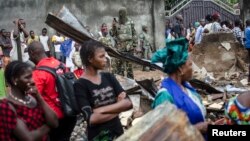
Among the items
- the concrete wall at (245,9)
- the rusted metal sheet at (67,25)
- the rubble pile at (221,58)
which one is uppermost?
the concrete wall at (245,9)

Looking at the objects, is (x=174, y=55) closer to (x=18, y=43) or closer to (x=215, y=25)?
(x=18, y=43)

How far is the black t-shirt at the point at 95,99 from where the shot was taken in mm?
4688

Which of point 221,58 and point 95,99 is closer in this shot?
point 95,99

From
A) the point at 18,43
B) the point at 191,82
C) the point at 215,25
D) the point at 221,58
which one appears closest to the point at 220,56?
the point at 221,58

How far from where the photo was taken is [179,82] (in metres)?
4.46

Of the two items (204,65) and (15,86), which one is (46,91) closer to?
(15,86)

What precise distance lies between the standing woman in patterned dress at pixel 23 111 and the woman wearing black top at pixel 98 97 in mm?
346

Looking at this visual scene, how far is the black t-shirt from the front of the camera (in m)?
4.69

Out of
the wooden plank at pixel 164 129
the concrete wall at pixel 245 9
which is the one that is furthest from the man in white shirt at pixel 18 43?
the wooden plank at pixel 164 129

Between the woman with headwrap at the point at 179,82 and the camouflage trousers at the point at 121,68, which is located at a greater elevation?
the woman with headwrap at the point at 179,82

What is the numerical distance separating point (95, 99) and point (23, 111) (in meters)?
0.73

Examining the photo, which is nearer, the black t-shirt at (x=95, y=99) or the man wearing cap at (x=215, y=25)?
the black t-shirt at (x=95, y=99)

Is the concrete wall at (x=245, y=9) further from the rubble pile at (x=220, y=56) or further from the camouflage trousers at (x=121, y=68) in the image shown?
the camouflage trousers at (x=121, y=68)

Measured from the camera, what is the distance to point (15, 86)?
14.2ft
